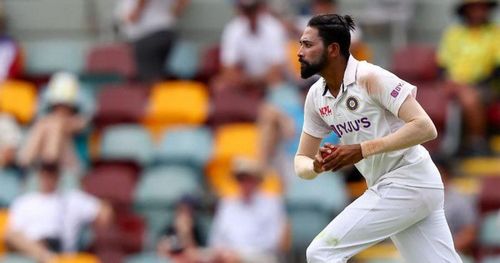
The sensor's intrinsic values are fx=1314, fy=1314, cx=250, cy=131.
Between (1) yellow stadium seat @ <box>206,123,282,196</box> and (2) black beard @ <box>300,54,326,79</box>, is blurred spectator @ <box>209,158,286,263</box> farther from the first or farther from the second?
(2) black beard @ <box>300,54,326,79</box>

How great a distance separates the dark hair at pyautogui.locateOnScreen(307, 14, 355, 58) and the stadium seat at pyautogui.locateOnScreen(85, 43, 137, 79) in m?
6.39

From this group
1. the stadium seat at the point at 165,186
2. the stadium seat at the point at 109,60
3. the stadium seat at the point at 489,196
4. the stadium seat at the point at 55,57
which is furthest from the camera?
the stadium seat at the point at 55,57

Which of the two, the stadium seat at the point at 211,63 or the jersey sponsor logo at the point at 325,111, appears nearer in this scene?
the jersey sponsor logo at the point at 325,111

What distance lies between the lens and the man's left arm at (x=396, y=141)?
Answer: 6.34m

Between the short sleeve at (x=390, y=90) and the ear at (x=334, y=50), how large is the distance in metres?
0.23

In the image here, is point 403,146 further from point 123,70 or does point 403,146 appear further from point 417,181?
point 123,70

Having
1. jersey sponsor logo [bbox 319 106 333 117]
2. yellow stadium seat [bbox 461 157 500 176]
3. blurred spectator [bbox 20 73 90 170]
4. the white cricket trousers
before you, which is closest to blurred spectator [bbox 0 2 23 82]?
blurred spectator [bbox 20 73 90 170]

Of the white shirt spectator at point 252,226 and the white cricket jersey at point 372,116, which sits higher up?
the white shirt spectator at point 252,226

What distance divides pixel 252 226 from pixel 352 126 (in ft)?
13.3

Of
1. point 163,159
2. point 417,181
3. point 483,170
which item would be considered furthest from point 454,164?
point 417,181

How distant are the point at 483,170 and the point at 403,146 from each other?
16.8ft

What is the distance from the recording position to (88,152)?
12.2 metres

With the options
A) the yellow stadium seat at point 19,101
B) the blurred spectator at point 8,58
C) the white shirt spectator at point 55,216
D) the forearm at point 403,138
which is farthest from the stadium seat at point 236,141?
the forearm at point 403,138

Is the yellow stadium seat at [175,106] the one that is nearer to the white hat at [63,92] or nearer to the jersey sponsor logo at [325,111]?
the white hat at [63,92]
